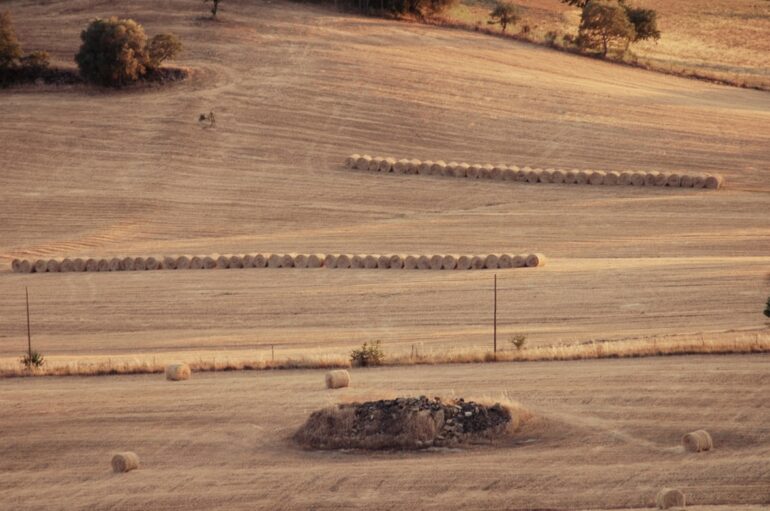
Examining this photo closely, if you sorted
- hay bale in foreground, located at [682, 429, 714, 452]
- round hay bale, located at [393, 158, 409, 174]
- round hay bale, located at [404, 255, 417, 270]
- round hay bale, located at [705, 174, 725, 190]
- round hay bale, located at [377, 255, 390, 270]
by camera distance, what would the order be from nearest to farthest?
hay bale in foreground, located at [682, 429, 714, 452], round hay bale, located at [404, 255, 417, 270], round hay bale, located at [377, 255, 390, 270], round hay bale, located at [705, 174, 725, 190], round hay bale, located at [393, 158, 409, 174]

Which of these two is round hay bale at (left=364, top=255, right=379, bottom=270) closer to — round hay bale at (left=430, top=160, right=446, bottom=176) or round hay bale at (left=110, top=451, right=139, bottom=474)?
round hay bale at (left=430, top=160, right=446, bottom=176)

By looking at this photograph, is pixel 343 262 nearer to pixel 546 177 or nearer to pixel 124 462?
pixel 546 177

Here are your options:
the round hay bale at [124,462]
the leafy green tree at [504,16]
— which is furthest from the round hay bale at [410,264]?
the leafy green tree at [504,16]

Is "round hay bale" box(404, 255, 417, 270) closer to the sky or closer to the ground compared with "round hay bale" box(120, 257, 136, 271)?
closer to the sky

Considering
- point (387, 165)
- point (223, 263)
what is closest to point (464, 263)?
point (223, 263)

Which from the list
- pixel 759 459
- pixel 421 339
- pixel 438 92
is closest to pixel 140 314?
pixel 421 339

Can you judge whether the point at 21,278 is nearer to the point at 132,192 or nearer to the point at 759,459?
the point at 132,192

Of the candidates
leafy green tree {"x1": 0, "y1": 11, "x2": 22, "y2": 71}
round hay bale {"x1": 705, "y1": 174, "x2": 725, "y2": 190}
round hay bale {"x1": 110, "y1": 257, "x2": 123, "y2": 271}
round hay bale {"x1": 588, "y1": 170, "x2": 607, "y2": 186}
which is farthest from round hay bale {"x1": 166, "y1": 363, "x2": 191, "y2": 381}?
leafy green tree {"x1": 0, "y1": 11, "x2": 22, "y2": 71}
